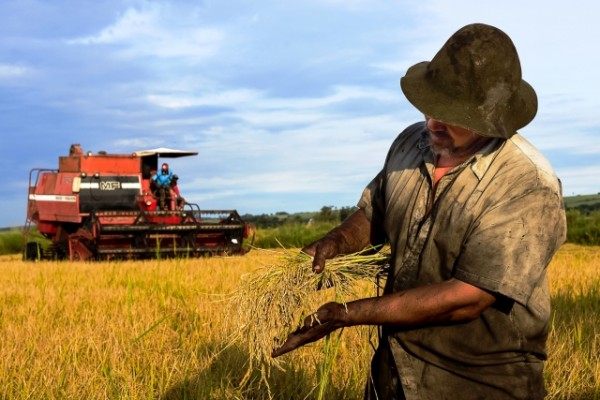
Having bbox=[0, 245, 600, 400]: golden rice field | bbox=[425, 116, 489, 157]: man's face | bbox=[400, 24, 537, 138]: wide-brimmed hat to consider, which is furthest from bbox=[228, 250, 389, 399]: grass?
bbox=[400, 24, 537, 138]: wide-brimmed hat

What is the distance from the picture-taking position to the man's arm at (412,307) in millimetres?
2613

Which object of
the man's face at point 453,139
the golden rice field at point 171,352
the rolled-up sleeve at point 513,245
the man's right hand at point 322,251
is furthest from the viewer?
the golden rice field at point 171,352

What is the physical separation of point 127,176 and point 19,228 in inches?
428

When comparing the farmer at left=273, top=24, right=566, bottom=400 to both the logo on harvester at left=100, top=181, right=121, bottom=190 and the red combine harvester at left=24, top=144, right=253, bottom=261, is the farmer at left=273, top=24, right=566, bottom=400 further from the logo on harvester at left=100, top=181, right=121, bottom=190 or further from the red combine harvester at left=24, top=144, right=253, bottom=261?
the logo on harvester at left=100, top=181, right=121, bottom=190

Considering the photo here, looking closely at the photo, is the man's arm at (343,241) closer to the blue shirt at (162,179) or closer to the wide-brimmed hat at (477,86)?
the wide-brimmed hat at (477,86)

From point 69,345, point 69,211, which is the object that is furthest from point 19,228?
point 69,345

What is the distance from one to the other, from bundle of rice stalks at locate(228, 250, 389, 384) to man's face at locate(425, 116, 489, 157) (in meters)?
0.60

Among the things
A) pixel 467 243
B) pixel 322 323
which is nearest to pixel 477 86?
pixel 467 243

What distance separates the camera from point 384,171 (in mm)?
3281

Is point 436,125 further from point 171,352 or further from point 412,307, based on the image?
point 171,352

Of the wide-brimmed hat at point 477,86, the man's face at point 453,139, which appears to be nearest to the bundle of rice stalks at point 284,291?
the man's face at point 453,139

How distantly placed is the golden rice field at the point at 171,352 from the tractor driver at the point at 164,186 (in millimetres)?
9339

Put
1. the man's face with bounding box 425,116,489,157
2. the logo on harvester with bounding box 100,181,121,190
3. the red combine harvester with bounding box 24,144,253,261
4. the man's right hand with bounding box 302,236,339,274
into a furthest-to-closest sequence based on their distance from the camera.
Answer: the logo on harvester with bounding box 100,181,121,190 → the red combine harvester with bounding box 24,144,253,261 → the man's right hand with bounding box 302,236,339,274 → the man's face with bounding box 425,116,489,157

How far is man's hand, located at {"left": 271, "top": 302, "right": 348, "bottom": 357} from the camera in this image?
103 inches
